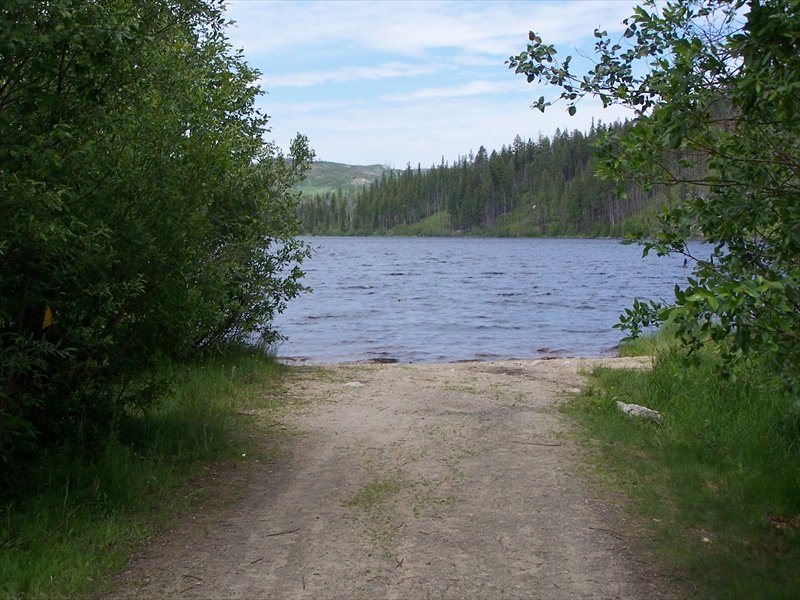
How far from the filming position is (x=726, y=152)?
6.14 meters

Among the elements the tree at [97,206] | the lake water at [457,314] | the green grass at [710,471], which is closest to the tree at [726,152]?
the green grass at [710,471]

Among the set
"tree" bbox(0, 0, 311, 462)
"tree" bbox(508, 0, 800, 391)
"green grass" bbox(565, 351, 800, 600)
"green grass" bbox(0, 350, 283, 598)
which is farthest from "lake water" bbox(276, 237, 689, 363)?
"tree" bbox(508, 0, 800, 391)

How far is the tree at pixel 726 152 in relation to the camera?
4.70 metres

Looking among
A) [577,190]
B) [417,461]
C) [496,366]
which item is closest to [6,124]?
[417,461]

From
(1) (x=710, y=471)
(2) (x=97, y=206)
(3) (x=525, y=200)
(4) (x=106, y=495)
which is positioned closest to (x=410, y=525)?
(4) (x=106, y=495)

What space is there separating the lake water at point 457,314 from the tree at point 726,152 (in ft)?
31.5

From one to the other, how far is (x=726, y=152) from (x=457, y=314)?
87.2ft

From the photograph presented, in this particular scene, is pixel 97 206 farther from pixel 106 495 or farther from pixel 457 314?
pixel 457 314

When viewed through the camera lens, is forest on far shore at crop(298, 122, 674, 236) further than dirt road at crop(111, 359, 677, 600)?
Yes

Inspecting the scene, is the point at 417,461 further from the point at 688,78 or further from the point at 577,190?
the point at 577,190

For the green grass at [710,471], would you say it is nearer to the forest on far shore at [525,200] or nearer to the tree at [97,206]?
the tree at [97,206]

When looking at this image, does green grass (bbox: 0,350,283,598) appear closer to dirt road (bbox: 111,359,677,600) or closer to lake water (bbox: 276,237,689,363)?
dirt road (bbox: 111,359,677,600)

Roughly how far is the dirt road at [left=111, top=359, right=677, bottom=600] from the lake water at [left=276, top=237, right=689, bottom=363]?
22.7 feet

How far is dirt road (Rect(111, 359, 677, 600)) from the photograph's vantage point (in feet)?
17.9
